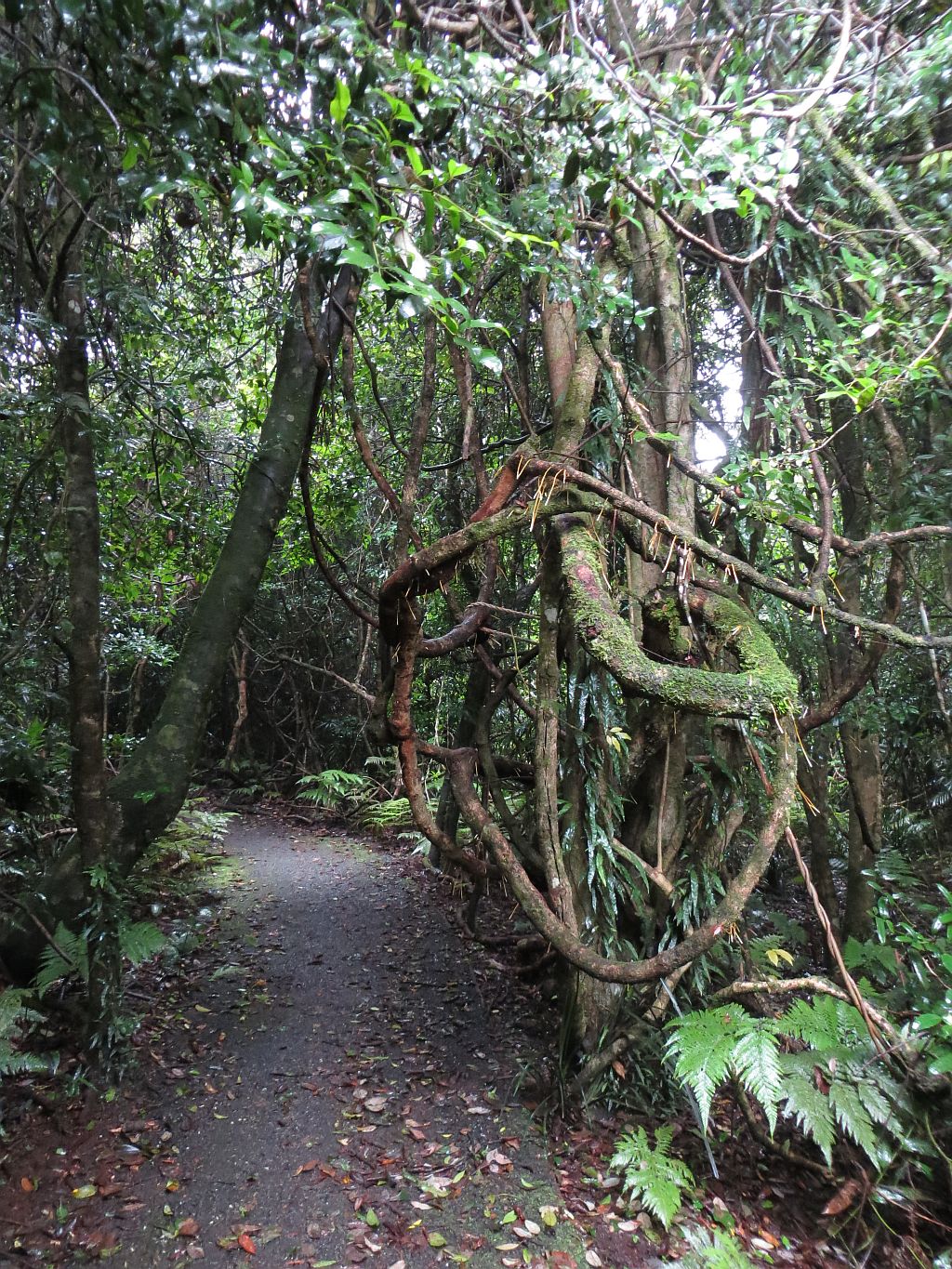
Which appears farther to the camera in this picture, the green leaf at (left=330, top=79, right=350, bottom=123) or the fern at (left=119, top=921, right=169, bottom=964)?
the fern at (left=119, top=921, right=169, bottom=964)

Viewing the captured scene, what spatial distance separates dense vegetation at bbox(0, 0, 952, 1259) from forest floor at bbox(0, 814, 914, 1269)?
32 cm

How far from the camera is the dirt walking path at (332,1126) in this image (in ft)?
9.88

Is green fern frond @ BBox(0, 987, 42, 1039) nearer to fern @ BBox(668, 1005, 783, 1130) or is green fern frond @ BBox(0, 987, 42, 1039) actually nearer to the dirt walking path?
the dirt walking path

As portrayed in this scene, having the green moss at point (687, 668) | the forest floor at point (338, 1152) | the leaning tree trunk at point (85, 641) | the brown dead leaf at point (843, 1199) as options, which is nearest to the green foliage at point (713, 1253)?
the forest floor at point (338, 1152)

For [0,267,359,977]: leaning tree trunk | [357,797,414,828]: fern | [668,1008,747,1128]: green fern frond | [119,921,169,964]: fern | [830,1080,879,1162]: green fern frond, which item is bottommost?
[357,797,414,828]: fern

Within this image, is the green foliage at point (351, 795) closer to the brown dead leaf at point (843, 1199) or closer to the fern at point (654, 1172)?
the fern at point (654, 1172)

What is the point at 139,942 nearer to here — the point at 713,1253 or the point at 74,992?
the point at 74,992

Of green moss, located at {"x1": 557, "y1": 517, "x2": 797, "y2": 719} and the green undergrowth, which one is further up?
green moss, located at {"x1": 557, "y1": 517, "x2": 797, "y2": 719}

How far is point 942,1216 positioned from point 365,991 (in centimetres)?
366

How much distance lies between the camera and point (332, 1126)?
12.4 feet

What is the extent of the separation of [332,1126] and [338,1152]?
0.71ft

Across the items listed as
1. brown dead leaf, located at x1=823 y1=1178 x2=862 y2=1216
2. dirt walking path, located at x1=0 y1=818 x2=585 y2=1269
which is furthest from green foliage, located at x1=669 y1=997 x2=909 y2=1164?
dirt walking path, located at x1=0 y1=818 x2=585 y2=1269

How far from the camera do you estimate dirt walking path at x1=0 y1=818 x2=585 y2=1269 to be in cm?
301

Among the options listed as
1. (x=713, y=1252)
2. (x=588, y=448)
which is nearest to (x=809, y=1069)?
(x=713, y=1252)
